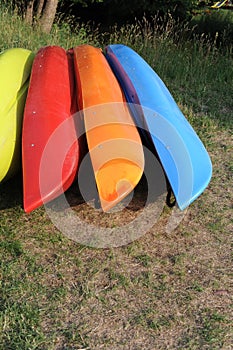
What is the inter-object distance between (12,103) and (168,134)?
117cm

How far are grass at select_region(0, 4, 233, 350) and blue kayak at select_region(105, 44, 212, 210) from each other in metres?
0.35

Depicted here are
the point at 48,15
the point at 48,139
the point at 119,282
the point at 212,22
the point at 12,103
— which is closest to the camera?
the point at 119,282

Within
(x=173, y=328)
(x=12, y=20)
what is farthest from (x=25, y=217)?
(x=12, y=20)

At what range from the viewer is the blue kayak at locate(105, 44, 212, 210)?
11.6 ft

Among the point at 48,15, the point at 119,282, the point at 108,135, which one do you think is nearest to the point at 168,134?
→ the point at 108,135

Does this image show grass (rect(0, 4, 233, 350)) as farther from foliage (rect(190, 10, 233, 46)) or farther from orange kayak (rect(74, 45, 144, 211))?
foliage (rect(190, 10, 233, 46))

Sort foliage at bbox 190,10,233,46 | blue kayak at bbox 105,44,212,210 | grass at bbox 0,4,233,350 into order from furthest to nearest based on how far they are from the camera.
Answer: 1. foliage at bbox 190,10,233,46
2. blue kayak at bbox 105,44,212,210
3. grass at bbox 0,4,233,350

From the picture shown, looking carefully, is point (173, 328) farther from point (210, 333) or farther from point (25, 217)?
point (25, 217)

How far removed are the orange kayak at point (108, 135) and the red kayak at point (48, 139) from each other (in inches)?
Result: 4.9

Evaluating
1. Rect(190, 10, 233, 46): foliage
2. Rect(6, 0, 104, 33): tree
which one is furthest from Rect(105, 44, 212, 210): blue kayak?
Rect(190, 10, 233, 46): foliage

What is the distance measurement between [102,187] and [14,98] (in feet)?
3.82

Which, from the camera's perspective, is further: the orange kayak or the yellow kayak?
the yellow kayak

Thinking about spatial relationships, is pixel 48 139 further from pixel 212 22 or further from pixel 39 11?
pixel 212 22

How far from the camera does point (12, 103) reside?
3885 millimetres
